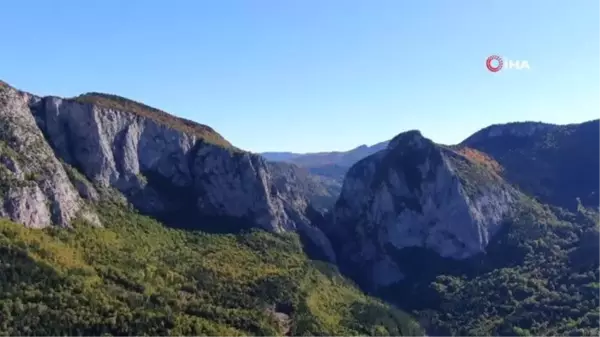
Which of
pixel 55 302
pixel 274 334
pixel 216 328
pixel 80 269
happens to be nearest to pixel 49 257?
pixel 80 269

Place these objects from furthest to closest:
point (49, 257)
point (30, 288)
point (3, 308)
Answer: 1. point (49, 257)
2. point (30, 288)
3. point (3, 308)

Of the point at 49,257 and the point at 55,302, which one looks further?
the point at 49,257

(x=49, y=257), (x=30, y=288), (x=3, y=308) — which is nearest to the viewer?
(x=3, y=308)

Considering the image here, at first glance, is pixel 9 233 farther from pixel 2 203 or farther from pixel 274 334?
pixel 274 334

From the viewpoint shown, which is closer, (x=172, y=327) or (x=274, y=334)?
(x=172, y=327)

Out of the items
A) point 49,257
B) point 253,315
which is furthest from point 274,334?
point 49,257

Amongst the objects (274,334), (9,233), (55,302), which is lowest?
(274,334)

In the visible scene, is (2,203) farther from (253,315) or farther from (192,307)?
(253,315)

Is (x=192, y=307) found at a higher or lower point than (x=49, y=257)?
lower

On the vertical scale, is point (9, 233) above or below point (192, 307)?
above
